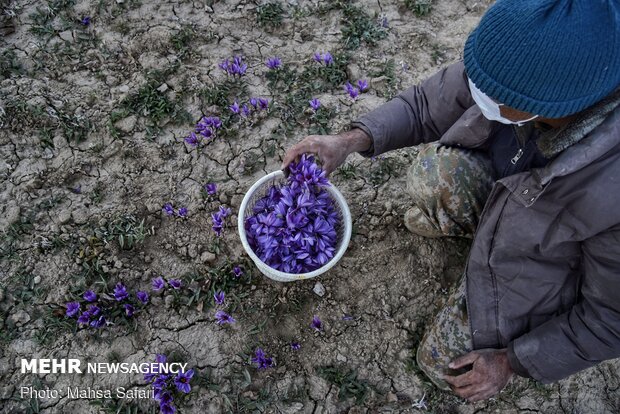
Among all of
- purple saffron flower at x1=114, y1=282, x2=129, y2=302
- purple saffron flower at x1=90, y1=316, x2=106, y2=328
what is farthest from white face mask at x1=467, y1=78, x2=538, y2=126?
purple saffron flower at x1=90, y1=316, x2=106, y2=328

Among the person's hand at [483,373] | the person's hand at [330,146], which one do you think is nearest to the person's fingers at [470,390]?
the person's hand at [483,373]

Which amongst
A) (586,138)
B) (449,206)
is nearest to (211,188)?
(449,206)

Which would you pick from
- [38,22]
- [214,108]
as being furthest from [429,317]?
[38,22]

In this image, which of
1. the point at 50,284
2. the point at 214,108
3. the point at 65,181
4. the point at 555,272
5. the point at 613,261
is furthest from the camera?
the point at 214,108

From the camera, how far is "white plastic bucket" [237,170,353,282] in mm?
2627

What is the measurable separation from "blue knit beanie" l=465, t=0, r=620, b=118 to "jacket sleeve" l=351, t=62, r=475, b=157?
2.88 ft

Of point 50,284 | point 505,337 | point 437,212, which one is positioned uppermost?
point 437,212

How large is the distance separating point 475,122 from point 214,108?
197cm

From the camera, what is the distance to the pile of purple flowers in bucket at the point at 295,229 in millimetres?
2668

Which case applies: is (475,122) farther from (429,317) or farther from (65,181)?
(65,181)

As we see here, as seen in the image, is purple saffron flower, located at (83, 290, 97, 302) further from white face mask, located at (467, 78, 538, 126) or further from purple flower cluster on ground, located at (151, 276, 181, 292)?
white face mask, located at (467, 78, 538, 126)

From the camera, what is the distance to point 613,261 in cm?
200

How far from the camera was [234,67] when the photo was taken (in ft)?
12.5

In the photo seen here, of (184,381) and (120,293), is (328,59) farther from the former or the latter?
(184,381)
